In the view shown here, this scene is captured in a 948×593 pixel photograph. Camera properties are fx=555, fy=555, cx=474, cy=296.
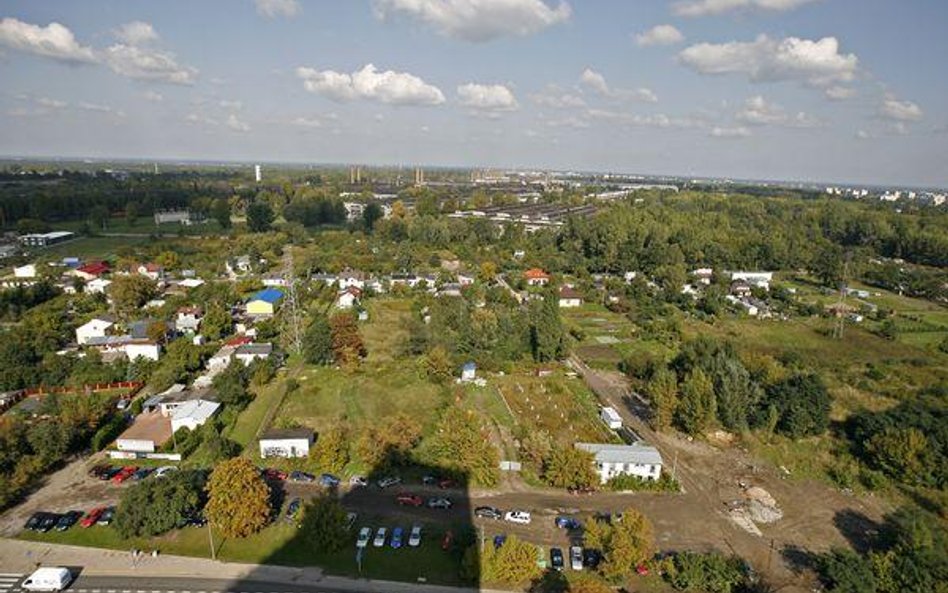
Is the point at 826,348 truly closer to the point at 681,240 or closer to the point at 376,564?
the point at 681,240

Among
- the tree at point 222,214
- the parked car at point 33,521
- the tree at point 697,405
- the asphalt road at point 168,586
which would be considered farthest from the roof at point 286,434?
the tree at point 222,214

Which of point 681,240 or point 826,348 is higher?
point 681,240

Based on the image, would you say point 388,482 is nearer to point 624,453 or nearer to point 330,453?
point 330,453

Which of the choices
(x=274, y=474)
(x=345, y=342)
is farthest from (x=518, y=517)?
(x=345, y=342)

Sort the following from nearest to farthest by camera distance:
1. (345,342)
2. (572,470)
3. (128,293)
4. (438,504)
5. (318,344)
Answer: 1. (438,504)
2. (572,470)
3. (318,344)
4. (345,342)
5. (128,293)

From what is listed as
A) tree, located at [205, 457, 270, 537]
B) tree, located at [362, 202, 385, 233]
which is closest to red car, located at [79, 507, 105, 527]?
tree, located at [205, 457, 270, 537]

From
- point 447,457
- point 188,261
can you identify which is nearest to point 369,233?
point 188,261
